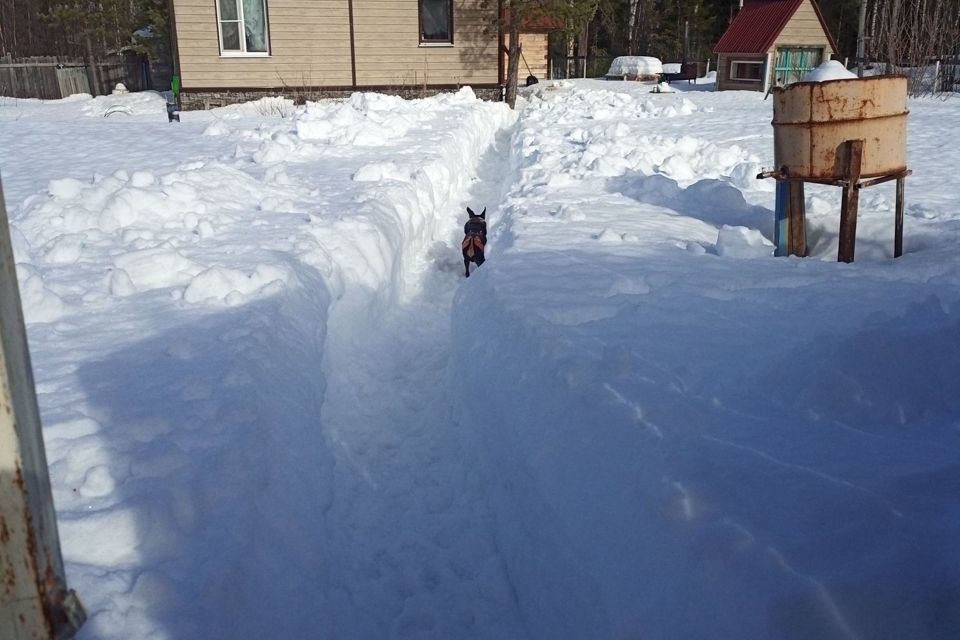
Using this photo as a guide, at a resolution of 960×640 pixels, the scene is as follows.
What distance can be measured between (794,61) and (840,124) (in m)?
20.1

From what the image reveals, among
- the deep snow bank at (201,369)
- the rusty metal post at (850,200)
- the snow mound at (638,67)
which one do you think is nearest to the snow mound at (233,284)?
the deep snow bank at (201,369)

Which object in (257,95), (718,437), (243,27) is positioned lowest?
(718,437)

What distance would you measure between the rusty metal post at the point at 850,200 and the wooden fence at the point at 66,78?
79.7ft

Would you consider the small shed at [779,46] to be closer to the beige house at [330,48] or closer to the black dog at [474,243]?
the beige house at [330,48]

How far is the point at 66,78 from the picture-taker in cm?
2338

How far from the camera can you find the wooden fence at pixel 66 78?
921 inches

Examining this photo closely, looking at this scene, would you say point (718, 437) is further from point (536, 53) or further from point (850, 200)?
point (536, 53)

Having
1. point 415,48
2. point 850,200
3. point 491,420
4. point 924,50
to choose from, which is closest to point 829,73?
point 850,200

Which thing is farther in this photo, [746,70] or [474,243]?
[746,70]

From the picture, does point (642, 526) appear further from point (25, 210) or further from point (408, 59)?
point (408, 59)

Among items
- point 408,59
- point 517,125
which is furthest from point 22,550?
point 408,59

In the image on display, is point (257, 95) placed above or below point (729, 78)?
below

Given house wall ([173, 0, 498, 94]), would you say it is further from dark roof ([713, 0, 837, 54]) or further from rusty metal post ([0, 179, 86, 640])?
rusty metal post ([0, 179, 86, 640])

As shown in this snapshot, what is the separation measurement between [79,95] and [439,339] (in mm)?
22804
